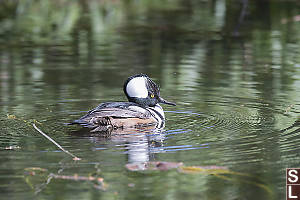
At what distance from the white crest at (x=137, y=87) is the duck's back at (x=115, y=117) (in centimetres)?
41

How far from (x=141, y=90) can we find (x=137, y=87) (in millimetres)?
→ 82

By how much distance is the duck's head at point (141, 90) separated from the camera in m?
9.34

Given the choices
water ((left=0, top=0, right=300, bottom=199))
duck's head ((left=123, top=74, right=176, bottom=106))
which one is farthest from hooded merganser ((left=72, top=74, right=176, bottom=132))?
water ((left=0, top=0, right=300, bottom=199))

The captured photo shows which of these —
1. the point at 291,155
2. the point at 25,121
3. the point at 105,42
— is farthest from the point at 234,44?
the point at 291,155

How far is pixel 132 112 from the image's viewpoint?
8766 millimetres

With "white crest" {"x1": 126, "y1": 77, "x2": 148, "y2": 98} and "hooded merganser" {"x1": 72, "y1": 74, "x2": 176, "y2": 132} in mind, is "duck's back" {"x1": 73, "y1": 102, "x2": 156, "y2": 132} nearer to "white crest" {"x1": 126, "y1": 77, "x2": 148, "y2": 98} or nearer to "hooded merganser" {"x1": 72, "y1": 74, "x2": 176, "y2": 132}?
"hooded merganser" {"x1": 72, "y1": 74, "x2": 176, "y2": 132}

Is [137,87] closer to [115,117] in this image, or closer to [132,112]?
[132,112]

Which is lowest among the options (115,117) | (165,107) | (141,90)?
(165,107)

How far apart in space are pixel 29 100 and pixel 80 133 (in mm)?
2203

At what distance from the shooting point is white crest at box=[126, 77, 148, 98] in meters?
9.34

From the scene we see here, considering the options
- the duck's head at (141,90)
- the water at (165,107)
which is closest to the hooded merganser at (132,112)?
the duck's head at (141,90)

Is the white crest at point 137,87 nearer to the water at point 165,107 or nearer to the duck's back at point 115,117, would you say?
the duck's back at point 115,117

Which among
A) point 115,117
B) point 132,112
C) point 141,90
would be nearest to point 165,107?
point 141,90

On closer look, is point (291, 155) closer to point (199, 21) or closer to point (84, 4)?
point (199, 21)
